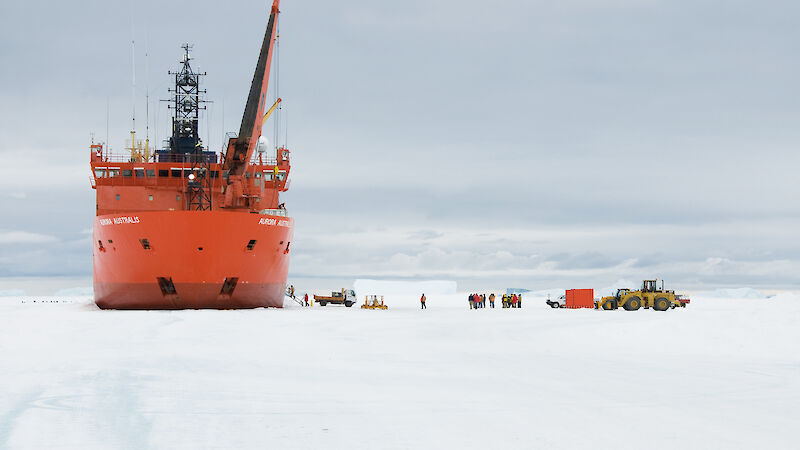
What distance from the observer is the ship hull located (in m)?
39.7

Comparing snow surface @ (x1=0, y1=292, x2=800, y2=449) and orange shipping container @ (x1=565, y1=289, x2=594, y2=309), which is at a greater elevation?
snow surface @ (x1=0, y1=292, x2=800, y2=449)

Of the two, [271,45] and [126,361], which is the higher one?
[271,45]

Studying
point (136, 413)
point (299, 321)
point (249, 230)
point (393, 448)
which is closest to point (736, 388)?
point (393, 448)

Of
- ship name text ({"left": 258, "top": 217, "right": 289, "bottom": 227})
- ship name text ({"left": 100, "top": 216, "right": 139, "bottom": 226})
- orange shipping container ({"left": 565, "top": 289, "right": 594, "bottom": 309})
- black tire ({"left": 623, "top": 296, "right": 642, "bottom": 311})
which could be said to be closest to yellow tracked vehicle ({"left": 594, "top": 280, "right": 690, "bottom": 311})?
black tire ({"left": 623, "top": 296, "right": 642, "bottom": 311})

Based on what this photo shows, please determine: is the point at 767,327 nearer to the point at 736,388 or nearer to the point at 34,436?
the point at 736,388

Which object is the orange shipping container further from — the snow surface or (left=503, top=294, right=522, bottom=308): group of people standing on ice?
the snow surface

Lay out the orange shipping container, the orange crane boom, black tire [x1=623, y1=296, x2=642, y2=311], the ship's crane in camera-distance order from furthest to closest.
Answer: the orange shipping container → black tire [x1=623, y1=296, x2=642, y2=311] → the orange crane boom → the ship's crane

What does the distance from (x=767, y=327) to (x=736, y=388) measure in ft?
52.0

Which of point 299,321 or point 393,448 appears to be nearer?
point 393,448

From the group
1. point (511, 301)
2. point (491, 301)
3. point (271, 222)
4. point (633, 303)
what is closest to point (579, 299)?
point (511, 301)

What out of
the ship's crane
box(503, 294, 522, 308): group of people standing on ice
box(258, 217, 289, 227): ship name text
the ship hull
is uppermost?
the ship's crane

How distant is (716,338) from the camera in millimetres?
24000

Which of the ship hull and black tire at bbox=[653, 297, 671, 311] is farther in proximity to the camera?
black tire at bbox=[653, 297, 671, 311]

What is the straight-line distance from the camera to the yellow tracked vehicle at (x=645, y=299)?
49.0 m
